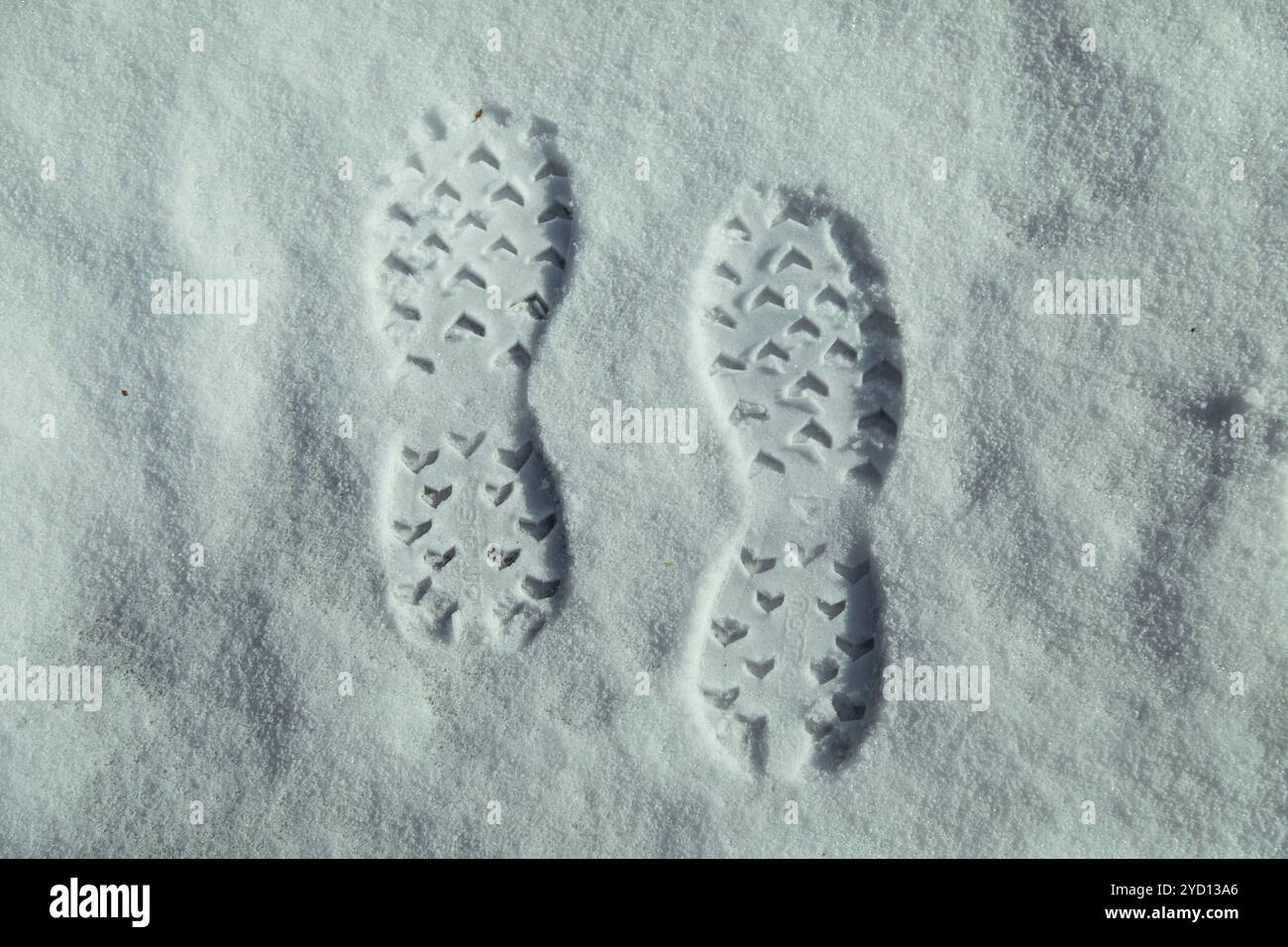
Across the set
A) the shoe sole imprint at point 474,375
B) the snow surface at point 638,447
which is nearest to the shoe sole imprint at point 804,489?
the snow surface at point 638,447

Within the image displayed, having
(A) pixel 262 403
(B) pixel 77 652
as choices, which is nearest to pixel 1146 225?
(A) pixel 262 403

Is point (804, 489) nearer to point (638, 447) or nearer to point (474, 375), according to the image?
point (638, 447)

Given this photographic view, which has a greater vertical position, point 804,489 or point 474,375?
point 474,375

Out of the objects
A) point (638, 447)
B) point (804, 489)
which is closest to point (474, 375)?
point (638, 447)

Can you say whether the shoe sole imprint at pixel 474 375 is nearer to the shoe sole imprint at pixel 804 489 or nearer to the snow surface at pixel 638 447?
the snow surface at pixel 638 447

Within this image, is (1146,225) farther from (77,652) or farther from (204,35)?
(77,652)
